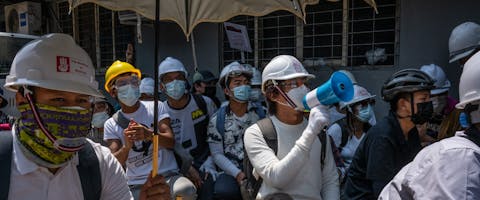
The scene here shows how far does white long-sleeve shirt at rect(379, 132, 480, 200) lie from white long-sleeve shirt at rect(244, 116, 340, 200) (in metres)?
0.86

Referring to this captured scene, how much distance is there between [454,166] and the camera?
148 centimetres

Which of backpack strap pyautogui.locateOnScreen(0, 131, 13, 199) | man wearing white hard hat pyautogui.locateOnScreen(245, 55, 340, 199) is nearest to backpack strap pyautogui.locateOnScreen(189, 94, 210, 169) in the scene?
man wearing white hard hat pyautogui.locateOnScreen(245, 55, 340, 199)

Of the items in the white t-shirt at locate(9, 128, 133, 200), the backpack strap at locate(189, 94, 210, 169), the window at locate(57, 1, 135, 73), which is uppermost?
the window at locate(57, 1, 135, 73)

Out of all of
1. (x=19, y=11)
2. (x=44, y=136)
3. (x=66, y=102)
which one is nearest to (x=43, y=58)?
(x=66, y=102)

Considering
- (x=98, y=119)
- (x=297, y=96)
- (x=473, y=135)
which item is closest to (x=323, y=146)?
(x=297, y=96)

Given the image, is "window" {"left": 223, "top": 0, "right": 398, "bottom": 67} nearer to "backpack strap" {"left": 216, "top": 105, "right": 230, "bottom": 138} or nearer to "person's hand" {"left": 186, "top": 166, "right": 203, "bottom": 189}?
"backpack strap" {"left": 216, "top": 105, "right": 230, "bottom": 138}

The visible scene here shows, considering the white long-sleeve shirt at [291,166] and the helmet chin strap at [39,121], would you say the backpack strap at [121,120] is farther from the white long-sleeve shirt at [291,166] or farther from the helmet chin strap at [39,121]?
the helmet chin strap at [39,121]

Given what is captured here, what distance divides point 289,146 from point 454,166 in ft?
4.25

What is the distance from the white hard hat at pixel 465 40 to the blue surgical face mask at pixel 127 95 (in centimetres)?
361

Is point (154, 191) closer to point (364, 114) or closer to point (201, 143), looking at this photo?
point (201, 143)

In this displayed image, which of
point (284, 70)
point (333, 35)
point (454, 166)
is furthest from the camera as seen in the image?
point (333, 35)

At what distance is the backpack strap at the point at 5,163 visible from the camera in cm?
151

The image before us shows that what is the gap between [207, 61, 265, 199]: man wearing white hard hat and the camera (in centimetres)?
356

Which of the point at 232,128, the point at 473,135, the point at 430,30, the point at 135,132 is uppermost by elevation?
the point at 430,30
